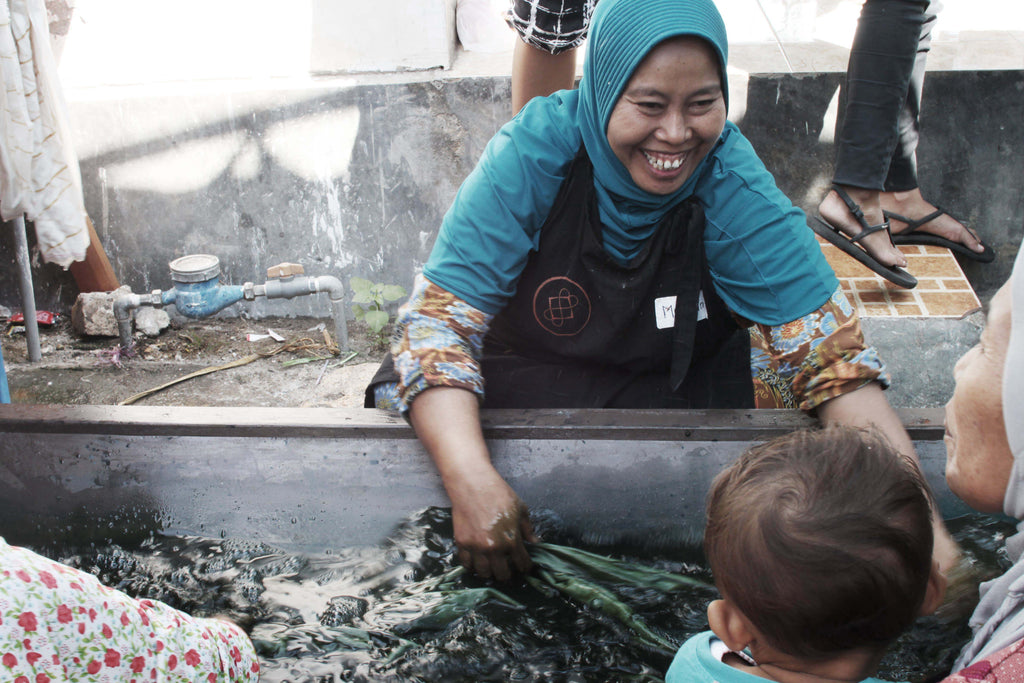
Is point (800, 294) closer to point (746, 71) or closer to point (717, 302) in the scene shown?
point (717, 302)

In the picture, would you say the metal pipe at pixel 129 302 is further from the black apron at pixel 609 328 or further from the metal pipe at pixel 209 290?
the black apron at pixel 609 328

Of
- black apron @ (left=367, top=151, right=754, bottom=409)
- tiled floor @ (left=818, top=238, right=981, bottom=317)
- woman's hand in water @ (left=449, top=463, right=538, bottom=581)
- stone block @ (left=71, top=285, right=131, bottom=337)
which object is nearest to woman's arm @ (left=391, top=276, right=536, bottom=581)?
woman's hand in water @ (left=449, top=463, right=538, bottom=581)

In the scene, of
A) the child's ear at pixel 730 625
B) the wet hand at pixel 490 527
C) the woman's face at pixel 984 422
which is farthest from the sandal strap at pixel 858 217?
the child's ear at pixel 730 625

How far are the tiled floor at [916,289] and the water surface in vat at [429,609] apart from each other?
158 cm

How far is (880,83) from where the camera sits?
325 cm

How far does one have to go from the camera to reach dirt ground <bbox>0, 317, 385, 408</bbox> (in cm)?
403

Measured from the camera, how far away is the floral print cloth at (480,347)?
6.50 ft

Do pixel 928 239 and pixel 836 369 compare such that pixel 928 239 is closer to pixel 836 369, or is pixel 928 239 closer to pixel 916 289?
pixel 916 289

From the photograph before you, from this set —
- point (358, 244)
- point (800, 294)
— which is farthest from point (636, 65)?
point (358, 244)

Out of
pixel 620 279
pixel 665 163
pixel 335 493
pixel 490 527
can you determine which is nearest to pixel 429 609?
pixel 490 527

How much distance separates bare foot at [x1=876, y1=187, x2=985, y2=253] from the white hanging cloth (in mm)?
3795

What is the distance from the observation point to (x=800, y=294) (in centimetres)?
205

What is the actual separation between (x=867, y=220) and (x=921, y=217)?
617mm

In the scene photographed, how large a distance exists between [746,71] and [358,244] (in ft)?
7.45
